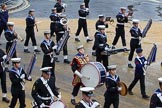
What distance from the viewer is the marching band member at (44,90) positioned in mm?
12148

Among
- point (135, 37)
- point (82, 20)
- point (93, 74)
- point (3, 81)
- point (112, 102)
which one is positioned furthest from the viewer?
point (82, 20)

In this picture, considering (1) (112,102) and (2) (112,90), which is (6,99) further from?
(2) (112,90)

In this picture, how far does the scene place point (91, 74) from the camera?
1415 cm

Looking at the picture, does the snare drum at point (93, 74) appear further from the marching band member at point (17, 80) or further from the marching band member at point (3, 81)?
the marching band member at point (3, 81)

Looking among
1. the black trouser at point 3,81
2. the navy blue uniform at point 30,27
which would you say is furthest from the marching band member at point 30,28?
the black trouser at point 3,81

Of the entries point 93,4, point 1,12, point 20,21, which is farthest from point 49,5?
point 1,12

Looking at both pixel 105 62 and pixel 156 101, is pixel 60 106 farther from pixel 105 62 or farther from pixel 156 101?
pixel 105 62

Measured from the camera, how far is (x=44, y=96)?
12.3 m

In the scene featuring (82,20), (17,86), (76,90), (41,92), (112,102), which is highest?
(41,92)

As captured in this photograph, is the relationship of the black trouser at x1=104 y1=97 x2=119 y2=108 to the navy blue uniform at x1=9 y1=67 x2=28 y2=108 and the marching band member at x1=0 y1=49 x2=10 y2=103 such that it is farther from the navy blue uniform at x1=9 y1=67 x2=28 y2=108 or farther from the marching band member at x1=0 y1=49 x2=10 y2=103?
the marching band member at x1=0 y1=49 x2=10 y2=103

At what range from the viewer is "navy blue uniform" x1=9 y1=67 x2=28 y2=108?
13.5 metres

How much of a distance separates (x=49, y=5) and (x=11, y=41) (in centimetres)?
1465

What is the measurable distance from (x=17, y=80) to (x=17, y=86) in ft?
0.82

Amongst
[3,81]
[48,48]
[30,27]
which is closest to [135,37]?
[48,48]
